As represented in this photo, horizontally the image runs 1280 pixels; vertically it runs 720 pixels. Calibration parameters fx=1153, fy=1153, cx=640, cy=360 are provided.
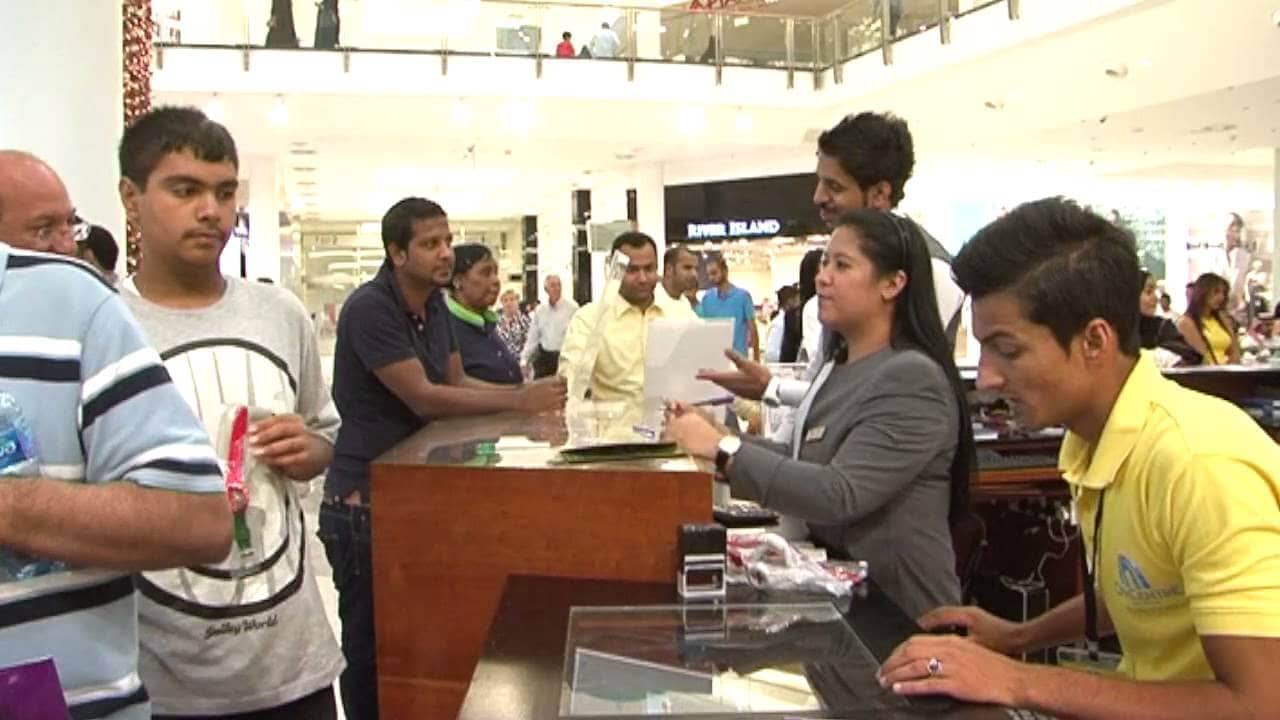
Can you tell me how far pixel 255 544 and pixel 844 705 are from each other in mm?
884

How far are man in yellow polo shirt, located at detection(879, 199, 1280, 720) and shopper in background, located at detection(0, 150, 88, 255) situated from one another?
1671 mm

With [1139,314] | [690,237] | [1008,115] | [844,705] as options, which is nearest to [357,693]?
[844,705]

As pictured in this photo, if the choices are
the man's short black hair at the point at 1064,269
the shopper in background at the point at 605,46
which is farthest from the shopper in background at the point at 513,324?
the man's short black hair at the point at 1064,269

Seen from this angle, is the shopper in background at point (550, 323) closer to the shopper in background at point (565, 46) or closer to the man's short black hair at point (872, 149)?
the shopper in background at point (565, 46)

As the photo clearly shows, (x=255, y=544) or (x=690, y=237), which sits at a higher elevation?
(x=690, y=237)

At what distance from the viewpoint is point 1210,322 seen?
25.0 ft

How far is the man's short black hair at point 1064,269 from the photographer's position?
4.46ft

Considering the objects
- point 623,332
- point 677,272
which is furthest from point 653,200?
point 623,332

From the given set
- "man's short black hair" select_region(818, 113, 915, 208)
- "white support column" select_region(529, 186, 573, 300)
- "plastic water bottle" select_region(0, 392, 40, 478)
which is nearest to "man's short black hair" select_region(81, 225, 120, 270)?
"man's short black hair" select_region(818, 113, 915, 208)

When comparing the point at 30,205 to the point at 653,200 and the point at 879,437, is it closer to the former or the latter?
the point at 879,437

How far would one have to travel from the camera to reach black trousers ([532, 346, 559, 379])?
9952mm

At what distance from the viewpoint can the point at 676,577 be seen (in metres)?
1.84

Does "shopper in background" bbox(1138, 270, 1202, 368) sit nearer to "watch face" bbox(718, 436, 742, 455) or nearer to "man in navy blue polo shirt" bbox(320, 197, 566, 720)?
"man in navy blue polo shirt" bbox(320, 197, 566, 720)

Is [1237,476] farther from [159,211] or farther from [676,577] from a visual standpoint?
[159,211]
